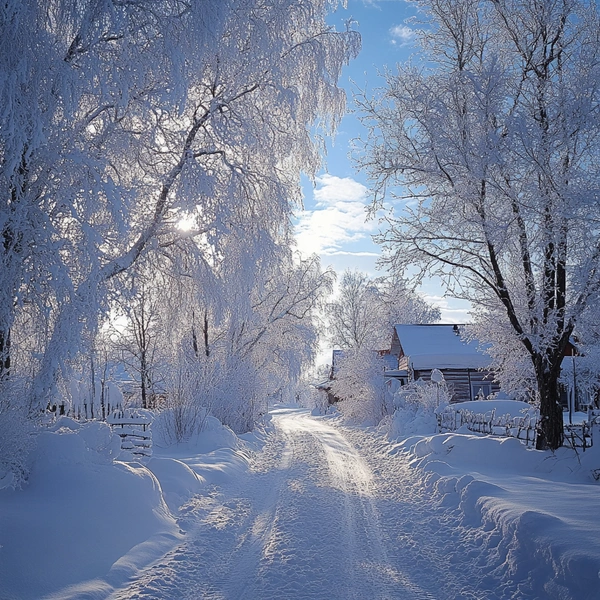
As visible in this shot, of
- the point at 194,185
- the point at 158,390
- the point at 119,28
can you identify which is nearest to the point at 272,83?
the point at 194,185

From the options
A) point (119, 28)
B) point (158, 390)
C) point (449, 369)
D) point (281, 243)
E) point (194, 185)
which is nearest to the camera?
point (119, 28)

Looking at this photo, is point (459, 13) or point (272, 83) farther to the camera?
point (459, 13)

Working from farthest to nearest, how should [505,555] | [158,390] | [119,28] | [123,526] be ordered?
[158,390] → [119,28] → [123,526] → [505,555]

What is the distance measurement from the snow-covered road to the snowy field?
2 cm

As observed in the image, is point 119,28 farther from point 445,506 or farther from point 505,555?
point 445,506

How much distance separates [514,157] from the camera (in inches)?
355

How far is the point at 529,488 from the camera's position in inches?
279

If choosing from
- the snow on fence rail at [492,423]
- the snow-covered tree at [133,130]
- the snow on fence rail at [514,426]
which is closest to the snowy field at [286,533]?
the snow on fence rail at [514,426]

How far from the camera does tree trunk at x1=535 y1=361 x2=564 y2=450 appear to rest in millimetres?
9539

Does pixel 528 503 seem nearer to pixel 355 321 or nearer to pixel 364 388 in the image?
pixel 364 388

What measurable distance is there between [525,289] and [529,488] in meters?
4.66

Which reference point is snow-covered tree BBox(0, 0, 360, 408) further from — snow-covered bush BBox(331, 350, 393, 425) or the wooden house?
the wooden house

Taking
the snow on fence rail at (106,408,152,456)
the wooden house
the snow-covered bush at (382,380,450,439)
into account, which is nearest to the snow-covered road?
the snow on fence rail at (106,408,152,456)

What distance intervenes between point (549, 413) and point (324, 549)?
6759mm
